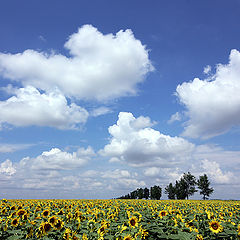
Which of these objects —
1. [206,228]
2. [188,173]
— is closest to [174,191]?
[188,173]

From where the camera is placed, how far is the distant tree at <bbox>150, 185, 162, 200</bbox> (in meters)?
93.2

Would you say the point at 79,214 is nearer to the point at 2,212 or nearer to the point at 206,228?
the point at 2,212

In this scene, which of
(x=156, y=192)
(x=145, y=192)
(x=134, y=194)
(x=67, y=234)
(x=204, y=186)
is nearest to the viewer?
(x=67, y=234)

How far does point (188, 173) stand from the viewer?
8138 centimetres

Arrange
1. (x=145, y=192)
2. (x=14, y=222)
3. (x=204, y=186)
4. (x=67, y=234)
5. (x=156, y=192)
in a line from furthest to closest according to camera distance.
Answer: (x=145, y=192), (x=156, y=192), (x=204, y=186), (x=14, y=222), (x=67, y=234)

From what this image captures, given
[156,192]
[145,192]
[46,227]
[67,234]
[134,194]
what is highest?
[46,227]

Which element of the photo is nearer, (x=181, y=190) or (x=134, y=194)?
(x=181, y=190)

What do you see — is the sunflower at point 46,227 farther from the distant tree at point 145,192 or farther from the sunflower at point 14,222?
the distant tree at point 145,192

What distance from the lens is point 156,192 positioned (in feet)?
309

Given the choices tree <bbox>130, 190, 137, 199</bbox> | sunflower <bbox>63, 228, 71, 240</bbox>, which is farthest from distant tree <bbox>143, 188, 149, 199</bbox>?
sunflower <bbox>63, 228, 71, 240</bbox>

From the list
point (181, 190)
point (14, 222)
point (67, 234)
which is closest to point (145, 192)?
point (181, 190)

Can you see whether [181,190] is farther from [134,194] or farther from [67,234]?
[67,234]

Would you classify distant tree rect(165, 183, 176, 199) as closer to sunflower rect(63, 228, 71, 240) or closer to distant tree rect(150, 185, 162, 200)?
distant tree rect(150, 185, 162, 200)

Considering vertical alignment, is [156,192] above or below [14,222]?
below
